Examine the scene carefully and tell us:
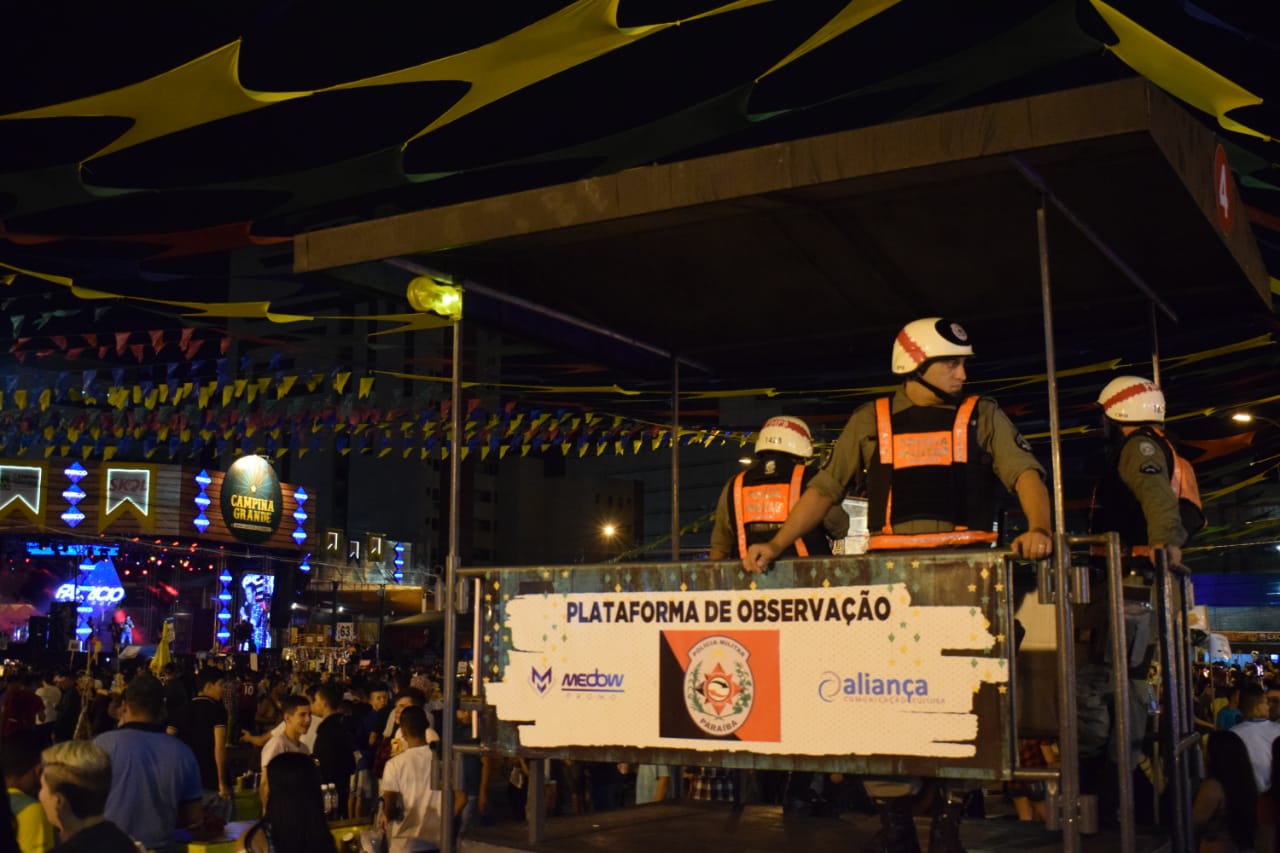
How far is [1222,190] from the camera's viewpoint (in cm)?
637

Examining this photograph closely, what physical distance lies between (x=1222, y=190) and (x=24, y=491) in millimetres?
38853

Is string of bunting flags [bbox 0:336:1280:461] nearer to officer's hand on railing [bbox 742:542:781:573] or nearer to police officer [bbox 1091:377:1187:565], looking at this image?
police officer [bbox 1091:377:1187:565]

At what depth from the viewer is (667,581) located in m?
6.11

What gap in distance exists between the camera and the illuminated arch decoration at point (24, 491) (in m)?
38.4

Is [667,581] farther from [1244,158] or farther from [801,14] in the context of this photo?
[1244,158]

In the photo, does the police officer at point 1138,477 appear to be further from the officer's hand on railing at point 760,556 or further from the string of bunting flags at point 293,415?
the string of bunting flags at point 293,415

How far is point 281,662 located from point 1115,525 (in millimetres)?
33602

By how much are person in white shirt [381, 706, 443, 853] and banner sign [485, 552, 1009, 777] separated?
3.63 metres

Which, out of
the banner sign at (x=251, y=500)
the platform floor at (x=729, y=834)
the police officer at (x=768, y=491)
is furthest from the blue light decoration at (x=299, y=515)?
the platform floor at (x=729, y=834)

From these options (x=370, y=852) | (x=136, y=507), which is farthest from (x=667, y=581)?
(x=136, y=507)

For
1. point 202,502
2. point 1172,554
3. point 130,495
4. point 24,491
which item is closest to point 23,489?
point 24,491

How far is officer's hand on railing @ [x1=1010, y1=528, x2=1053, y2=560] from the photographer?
17.1ft

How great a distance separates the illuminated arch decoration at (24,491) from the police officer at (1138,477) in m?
37.5

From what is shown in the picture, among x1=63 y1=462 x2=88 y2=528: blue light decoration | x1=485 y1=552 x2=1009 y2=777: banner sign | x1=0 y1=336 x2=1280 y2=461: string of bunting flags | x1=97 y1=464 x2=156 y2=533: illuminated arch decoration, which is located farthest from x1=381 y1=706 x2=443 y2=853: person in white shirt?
x1=97 y1=464 x2=156 y2=533: illuminated arch decoration
